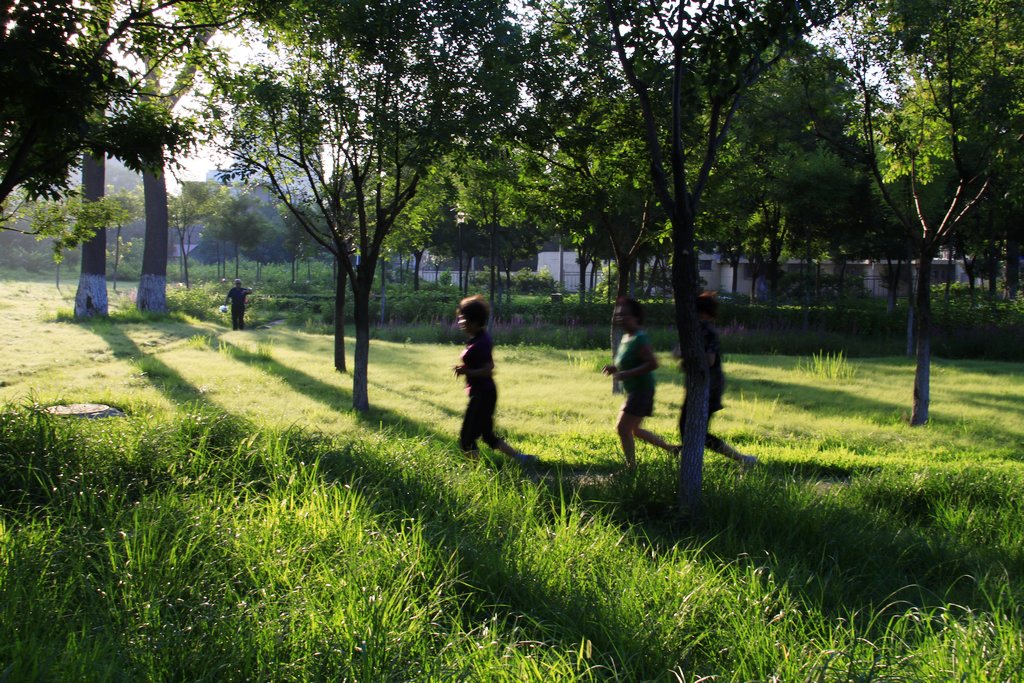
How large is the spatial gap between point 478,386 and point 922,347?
21.7 feet

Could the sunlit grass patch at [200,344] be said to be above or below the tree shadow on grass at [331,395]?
above

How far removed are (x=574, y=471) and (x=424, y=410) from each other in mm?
3954

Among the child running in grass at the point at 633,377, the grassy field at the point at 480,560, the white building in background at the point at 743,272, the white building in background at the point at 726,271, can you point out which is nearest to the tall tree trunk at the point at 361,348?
the grassy field at the point at 480,560

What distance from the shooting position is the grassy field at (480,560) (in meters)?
3.16

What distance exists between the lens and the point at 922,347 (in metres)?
10.1

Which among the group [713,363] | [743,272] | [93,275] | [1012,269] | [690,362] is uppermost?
[743,272]

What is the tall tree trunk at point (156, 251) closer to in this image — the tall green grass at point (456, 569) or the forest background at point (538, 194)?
the forest background at point (538, 194)

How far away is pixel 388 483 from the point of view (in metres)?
5.60

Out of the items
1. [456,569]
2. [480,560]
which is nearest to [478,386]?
[480,560]

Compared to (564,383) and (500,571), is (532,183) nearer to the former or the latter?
(564,383)

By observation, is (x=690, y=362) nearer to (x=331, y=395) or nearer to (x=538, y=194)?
(x=538, y=194)

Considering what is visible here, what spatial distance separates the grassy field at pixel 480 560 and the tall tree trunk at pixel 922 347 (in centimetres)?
140

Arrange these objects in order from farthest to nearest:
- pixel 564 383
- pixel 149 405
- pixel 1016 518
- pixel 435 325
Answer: pixel 435 325, pixel 564 383, pixel 149 405, pixel 1016 518

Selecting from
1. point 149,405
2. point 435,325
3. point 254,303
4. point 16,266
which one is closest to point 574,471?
point 149,405
